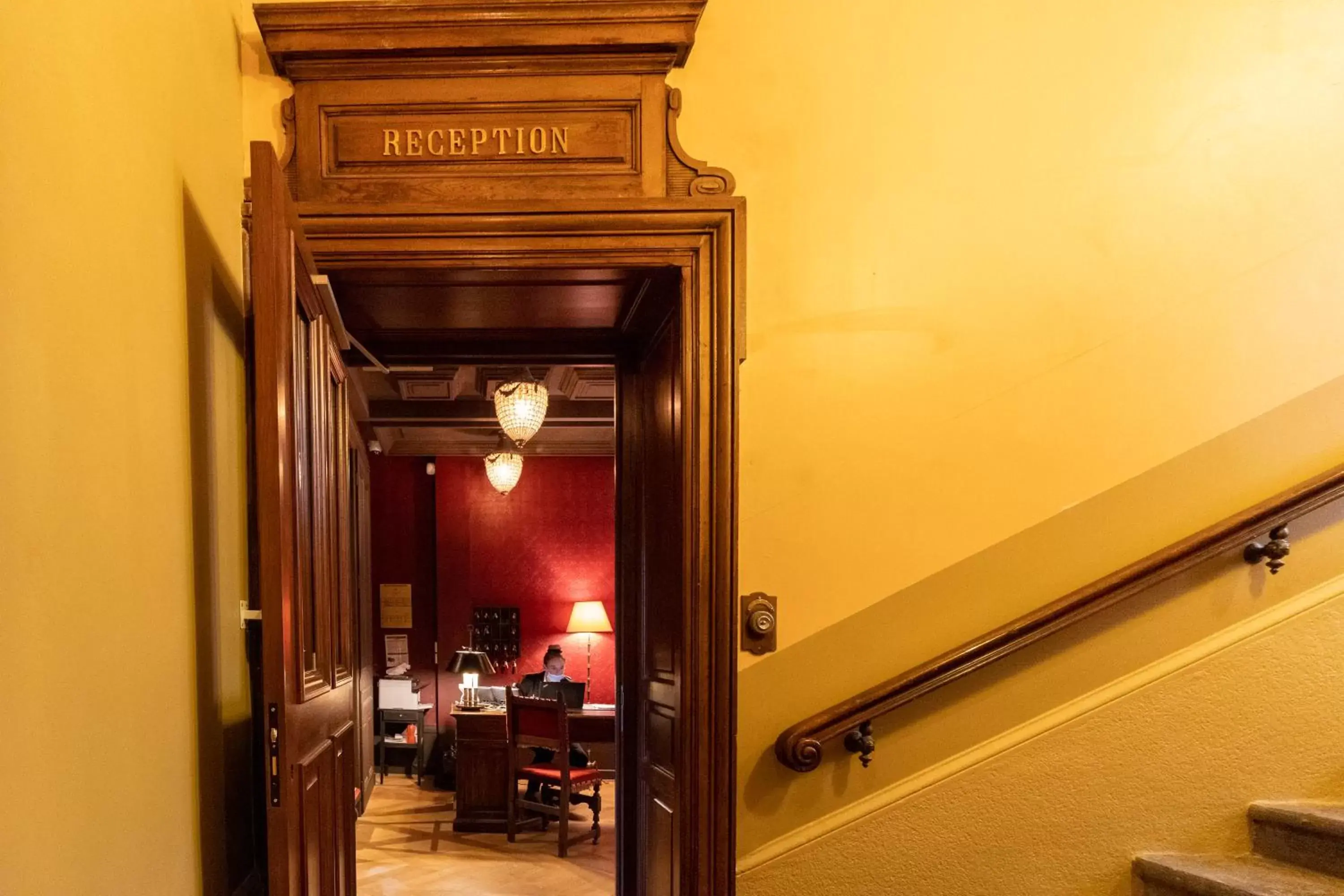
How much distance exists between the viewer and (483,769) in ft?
18.4

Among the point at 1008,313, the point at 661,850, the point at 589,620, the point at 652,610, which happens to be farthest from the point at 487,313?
the point at 589,620

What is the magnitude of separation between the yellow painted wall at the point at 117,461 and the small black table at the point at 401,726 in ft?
18.0

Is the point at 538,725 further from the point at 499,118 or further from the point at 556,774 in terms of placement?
the point at 499,118

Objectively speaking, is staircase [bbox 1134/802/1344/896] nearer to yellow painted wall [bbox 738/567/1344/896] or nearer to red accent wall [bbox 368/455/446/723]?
yellow painted wall [bbox 738/567/1344/896]

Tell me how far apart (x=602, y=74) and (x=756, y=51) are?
1.33 ft

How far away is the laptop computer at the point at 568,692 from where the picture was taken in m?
6.01

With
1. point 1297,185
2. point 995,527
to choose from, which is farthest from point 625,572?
point 1297,185

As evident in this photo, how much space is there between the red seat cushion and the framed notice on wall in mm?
2351

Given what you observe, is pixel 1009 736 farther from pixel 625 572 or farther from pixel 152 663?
pixel 152 663

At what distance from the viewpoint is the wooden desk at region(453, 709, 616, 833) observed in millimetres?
5578

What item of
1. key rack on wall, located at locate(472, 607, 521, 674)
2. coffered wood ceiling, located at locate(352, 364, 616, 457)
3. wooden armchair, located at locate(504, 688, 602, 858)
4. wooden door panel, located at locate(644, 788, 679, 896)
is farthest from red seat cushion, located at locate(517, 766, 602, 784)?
wooden door panel, located at locate(644, 788, 679, 896)

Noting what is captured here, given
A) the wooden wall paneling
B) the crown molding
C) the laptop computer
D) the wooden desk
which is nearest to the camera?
the crown molding

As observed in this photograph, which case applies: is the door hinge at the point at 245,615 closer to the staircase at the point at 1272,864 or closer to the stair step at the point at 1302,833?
the staircase at the point at 1272,864

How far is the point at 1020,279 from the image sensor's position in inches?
85.0
